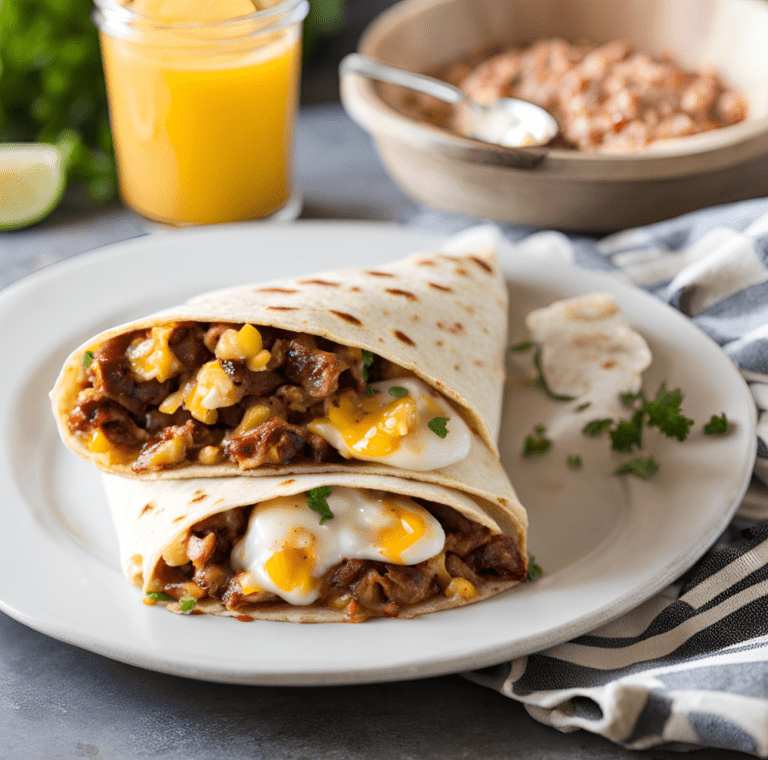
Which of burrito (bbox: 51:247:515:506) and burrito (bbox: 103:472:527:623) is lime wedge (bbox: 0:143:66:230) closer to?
burrito (bbox: 51:247:515:506)

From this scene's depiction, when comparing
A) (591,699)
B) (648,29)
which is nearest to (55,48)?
(648,29)

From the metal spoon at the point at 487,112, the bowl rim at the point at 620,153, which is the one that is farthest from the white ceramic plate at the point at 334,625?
the metal spoon at the point at 487,112

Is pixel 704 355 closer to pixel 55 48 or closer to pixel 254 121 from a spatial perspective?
pixel 254 121

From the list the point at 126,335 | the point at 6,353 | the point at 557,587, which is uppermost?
the point at 126,335

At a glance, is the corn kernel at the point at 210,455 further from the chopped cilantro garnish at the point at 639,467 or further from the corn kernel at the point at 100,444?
the chopped cilantro garnish at the point at 639,467

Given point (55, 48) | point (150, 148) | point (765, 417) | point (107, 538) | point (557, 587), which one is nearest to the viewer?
point (557, 587)

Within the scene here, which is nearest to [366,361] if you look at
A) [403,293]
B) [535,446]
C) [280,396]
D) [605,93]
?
[280,396]
